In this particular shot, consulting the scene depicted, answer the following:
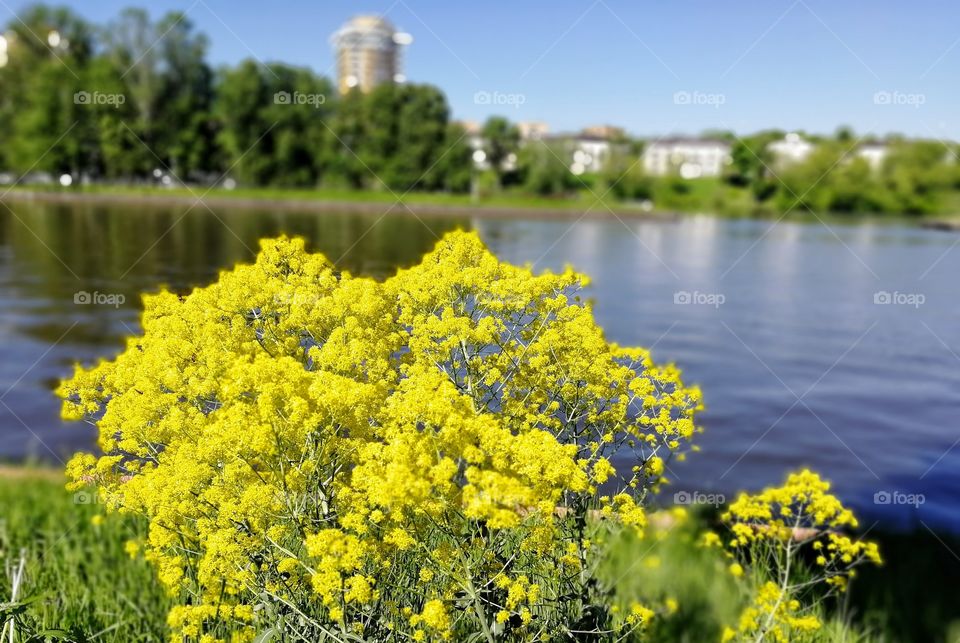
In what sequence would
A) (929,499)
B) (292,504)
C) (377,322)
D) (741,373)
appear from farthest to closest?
(741,373) → (929,499) → (377,322) → (292,504)

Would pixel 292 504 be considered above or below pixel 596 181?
below

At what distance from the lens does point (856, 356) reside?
15.3 metres

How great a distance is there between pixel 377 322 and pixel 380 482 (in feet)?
3.29

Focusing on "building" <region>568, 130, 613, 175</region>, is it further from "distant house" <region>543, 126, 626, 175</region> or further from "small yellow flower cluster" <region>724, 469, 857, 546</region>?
"small yellow flower cluster" <region>724, 469, 857, 546</region>

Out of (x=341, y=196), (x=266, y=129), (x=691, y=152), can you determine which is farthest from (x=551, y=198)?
(x=691, y=152)

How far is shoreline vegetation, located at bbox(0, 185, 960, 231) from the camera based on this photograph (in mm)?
45969

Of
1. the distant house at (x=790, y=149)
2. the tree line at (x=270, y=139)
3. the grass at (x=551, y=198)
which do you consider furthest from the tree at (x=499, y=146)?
the distant house at (x=790, y=149)

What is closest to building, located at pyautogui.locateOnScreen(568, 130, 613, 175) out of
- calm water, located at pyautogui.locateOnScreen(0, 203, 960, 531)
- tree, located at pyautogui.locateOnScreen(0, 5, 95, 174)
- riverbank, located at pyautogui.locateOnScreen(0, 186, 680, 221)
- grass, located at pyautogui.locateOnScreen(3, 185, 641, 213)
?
grass, located at pyautogui.locateOnScreen(3, 185, 641, 213)

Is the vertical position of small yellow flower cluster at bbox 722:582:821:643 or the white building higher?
the white building

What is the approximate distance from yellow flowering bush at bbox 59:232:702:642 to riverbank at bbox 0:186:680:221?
1492 inches

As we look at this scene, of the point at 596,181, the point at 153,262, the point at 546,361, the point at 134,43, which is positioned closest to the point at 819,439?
the point at 546,361

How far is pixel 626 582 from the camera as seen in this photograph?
5.50 meters

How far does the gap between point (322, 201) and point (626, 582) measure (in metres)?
44.7

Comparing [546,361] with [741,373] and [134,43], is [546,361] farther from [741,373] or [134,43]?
[134,43]
